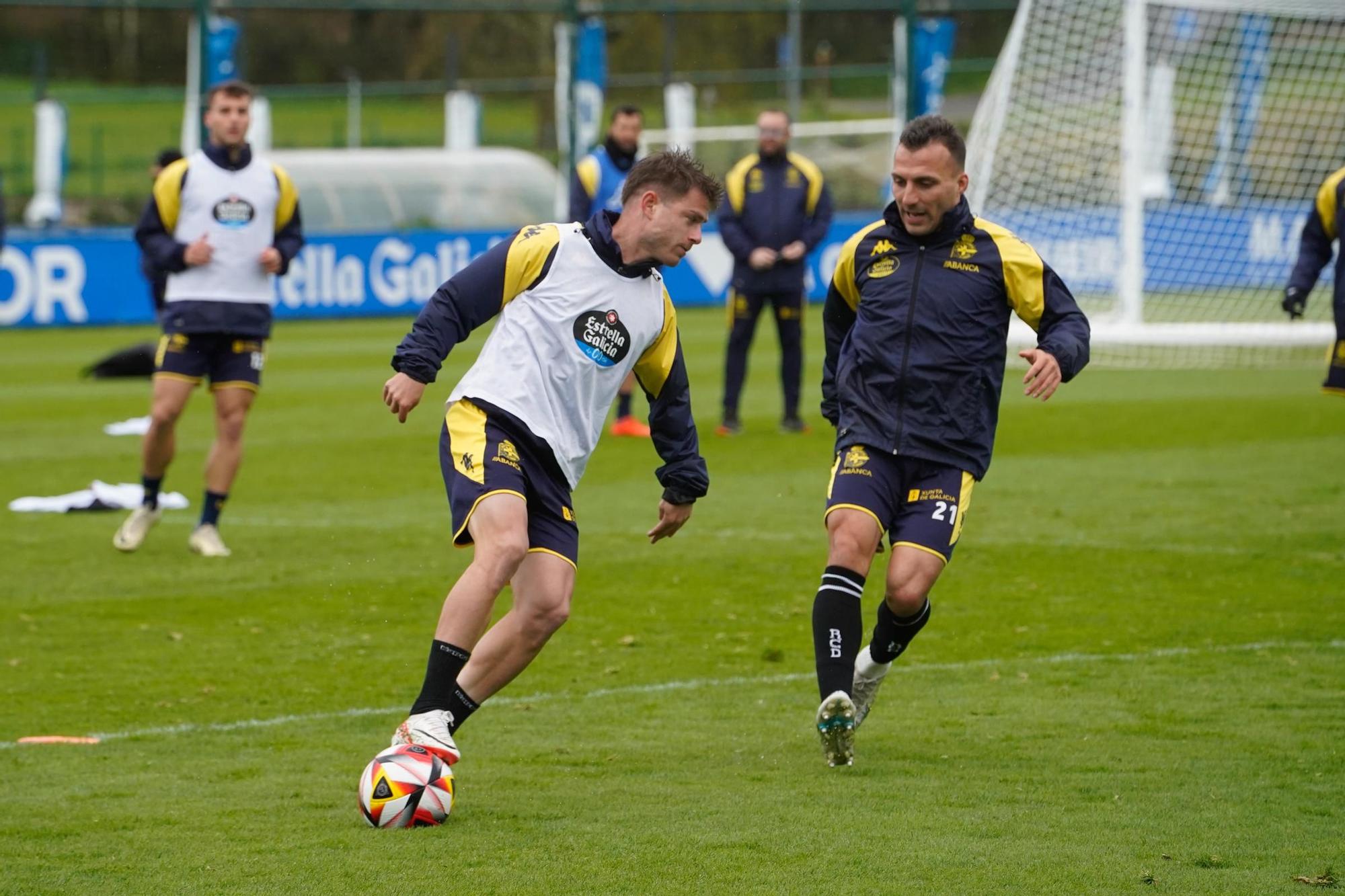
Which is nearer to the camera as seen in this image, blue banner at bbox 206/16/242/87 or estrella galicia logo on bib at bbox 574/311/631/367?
estrella galicia logo on bib at bbox 574/311/631/367

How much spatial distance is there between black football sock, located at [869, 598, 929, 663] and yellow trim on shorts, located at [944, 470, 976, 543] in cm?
22

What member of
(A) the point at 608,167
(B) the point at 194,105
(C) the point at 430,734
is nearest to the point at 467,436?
(C) the point at 430,734

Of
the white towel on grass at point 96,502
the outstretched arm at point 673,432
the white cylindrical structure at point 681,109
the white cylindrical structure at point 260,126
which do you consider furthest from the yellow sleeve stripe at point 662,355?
the white cylindrical structure at point 681,109

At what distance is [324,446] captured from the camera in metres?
14.7

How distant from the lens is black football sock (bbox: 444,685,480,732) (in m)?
5.33

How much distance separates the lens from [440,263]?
92.6 feet

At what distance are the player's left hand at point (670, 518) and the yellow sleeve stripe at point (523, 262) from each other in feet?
2.64

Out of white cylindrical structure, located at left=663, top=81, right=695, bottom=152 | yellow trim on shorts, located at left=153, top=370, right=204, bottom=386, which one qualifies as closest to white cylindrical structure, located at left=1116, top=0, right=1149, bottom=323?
yellow trim on shorts, located at left=153, top=370, right=204, bottom=386

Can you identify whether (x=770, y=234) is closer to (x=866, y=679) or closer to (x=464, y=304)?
(x=866, y=679)

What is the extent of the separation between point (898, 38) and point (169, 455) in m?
28.6

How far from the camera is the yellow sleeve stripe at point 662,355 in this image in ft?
18.8

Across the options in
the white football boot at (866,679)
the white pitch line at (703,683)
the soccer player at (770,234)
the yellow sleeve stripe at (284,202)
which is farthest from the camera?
the soccer player at (770,234)

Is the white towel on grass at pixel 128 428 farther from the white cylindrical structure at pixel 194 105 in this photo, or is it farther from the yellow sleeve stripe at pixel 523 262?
the white cylindrical structure at pixel 194 105

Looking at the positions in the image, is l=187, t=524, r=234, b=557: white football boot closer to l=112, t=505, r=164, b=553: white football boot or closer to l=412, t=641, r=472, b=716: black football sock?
l=112, t=505, r=164, b=553: white football boot
